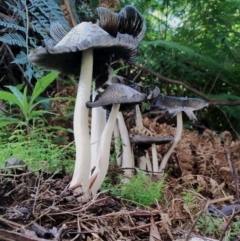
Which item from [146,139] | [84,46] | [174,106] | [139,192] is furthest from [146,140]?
[84,46]

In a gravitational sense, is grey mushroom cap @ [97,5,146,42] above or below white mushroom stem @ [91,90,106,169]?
above

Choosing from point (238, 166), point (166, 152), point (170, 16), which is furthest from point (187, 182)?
point (170, 16)

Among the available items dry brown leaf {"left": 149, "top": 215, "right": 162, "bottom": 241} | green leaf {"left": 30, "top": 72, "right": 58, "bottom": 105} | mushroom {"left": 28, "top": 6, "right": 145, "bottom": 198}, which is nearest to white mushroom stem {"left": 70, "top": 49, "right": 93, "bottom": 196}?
mushroom {"left": 28, "top": 6, "right": 145, "bottom": 198}

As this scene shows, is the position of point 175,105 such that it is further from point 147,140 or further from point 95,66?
point 95,66

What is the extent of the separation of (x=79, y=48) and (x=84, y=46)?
2cm

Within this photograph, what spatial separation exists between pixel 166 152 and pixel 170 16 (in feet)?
6.17

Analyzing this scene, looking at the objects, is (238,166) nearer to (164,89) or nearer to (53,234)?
(164,89)

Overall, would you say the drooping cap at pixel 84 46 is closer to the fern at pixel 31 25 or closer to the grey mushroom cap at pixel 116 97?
the grey mushroom cap at pixel 116 97

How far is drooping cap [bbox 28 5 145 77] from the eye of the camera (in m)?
1.39

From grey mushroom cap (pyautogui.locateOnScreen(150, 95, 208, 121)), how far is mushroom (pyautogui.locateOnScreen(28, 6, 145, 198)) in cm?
57

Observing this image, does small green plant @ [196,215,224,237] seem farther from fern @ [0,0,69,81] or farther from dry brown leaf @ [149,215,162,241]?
fern @ [0,0,69,81]

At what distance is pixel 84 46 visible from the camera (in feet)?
4.52

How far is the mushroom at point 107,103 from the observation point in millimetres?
1498

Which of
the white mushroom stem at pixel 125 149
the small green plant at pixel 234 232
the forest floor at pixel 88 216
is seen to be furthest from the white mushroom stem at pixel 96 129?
the small green plant at pixel 234 232
